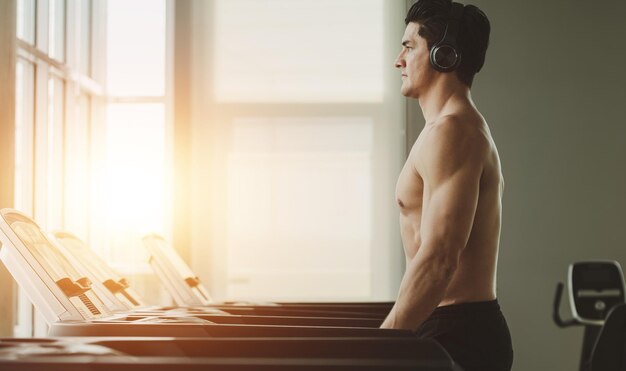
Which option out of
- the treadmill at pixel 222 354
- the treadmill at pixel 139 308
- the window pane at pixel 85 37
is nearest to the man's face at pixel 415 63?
the treadmill at pixel 139 308

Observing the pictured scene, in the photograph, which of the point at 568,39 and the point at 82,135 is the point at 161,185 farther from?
the point at 568,39

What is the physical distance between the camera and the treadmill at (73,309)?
1464 mm

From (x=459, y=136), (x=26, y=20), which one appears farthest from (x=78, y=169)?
(x=459, y=136)

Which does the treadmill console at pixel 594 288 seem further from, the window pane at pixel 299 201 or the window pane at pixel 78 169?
the window pane at pixel 78 169

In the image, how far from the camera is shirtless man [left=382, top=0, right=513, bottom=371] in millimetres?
1438

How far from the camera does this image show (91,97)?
13.0 ft

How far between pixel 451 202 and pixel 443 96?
14.6 inches

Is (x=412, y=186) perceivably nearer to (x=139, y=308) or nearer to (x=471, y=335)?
(x=471, y=335)

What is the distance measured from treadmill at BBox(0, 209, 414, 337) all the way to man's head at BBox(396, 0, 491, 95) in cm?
73

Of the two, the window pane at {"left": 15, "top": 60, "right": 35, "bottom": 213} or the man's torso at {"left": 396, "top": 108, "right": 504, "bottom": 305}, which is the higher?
the window pane at {"left": 15, "top": 60, "right": 35, "bottom": 213}

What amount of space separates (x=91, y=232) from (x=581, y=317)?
291 cm

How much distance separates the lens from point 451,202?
4.73 ft

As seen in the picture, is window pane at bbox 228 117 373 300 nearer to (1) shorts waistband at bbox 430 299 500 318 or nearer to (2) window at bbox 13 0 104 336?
(2) window at bbox 13 0 104 336

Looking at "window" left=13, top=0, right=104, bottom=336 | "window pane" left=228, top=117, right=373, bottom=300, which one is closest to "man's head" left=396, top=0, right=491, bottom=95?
"window" left=13, top=0, right=104, bottom=336
